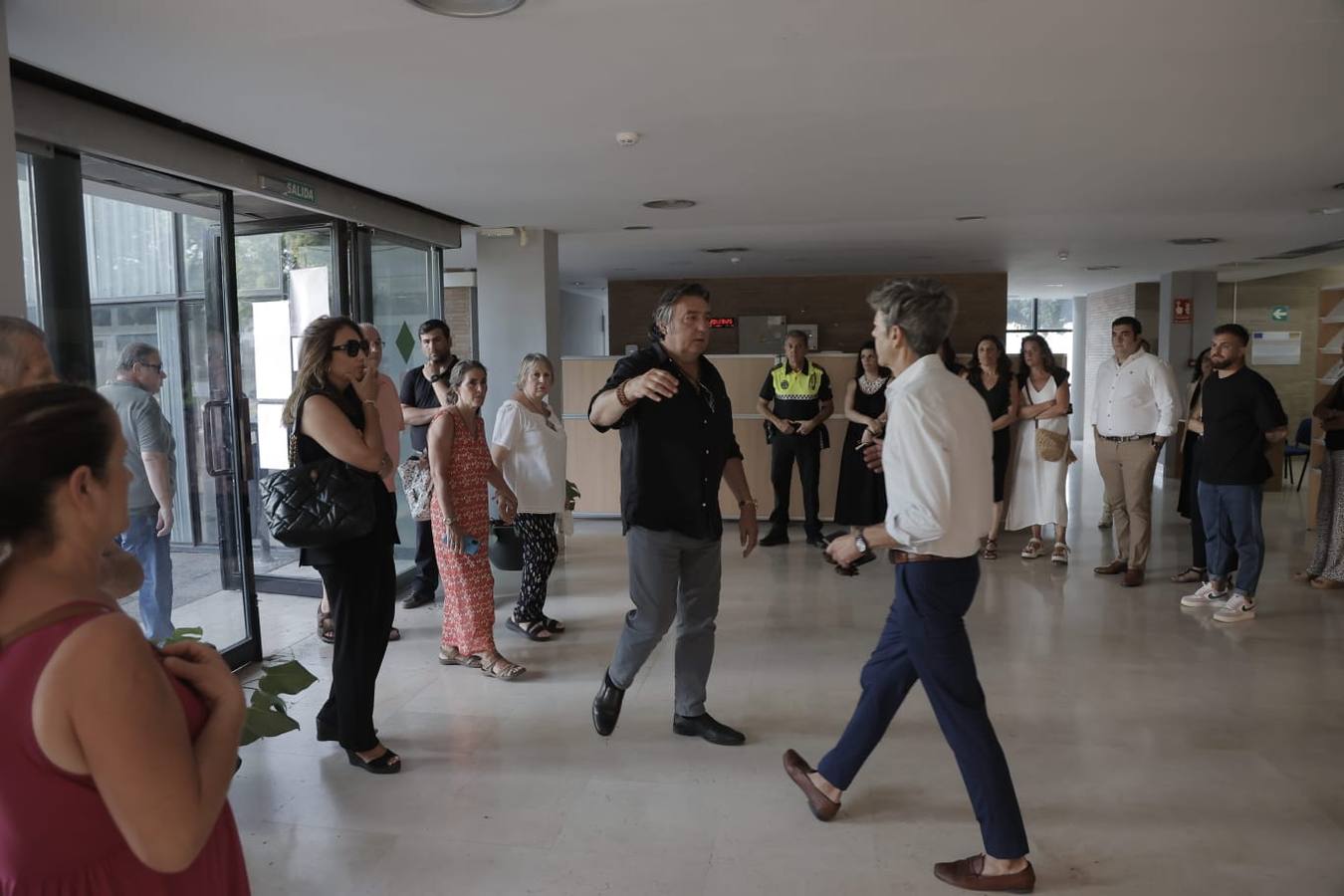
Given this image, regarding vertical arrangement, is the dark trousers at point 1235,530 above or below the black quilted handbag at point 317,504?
below

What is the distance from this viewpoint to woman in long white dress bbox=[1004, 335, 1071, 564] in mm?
6520

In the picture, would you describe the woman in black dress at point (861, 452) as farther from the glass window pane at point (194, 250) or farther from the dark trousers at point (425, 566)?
the glass window pane at point (194, 250)

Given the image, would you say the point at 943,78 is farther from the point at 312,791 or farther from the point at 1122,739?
the point at 312,791

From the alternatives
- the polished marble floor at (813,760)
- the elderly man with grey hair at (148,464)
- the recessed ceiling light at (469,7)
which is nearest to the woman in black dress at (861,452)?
the polished marble floor at (813,760)

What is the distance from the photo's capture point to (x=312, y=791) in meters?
3.08

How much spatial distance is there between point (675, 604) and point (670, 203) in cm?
324

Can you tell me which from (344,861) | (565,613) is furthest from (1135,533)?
(344,861)

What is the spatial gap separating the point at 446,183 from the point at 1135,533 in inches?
189

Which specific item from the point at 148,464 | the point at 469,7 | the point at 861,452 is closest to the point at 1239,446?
the point at 861,452

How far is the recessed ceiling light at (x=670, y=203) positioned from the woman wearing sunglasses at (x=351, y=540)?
9.66 feet

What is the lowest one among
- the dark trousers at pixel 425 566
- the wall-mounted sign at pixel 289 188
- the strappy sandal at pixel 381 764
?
the strappy sandal at pixel 381 764

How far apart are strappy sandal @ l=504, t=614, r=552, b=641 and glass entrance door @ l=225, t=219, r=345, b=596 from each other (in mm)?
1592

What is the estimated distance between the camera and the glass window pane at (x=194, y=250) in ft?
14.3

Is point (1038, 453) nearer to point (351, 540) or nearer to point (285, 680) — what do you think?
point (351, 540)
